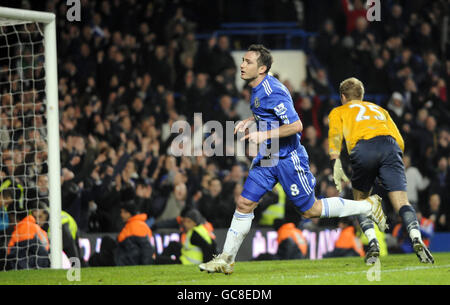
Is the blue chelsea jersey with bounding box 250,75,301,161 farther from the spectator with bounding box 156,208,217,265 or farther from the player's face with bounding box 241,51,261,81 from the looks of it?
the spectator with bounding box 156,208,217,265

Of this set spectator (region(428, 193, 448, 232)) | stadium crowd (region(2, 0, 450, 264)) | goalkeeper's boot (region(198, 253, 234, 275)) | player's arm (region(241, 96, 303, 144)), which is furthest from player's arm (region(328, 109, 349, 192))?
spectator (region(428, 193, 448, 232))

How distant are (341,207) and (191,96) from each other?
8.50 meters

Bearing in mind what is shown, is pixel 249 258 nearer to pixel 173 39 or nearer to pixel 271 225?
pixel 271 225

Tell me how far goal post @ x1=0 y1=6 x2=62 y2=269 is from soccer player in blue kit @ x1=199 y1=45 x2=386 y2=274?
2.34 m

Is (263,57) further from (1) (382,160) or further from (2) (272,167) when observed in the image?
(1) (382,160)

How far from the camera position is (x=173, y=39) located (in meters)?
17.2

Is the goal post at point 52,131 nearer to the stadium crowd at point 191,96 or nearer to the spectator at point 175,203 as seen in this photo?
the stadium crowd at point 191,96

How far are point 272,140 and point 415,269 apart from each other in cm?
175

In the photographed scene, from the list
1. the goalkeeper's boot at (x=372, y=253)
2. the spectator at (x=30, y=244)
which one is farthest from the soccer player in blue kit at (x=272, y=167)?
the spectator at (x=30, y=244)

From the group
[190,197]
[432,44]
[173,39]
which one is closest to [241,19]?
[173,39]

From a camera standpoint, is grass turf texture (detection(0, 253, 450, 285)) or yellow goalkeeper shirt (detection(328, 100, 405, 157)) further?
yellow goalkeeper shirt (detection(328, 100, 405, 157))

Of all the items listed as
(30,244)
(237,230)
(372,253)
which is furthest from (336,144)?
(30,244)

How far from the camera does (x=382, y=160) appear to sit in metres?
8.34

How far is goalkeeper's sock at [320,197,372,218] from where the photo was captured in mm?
7609
